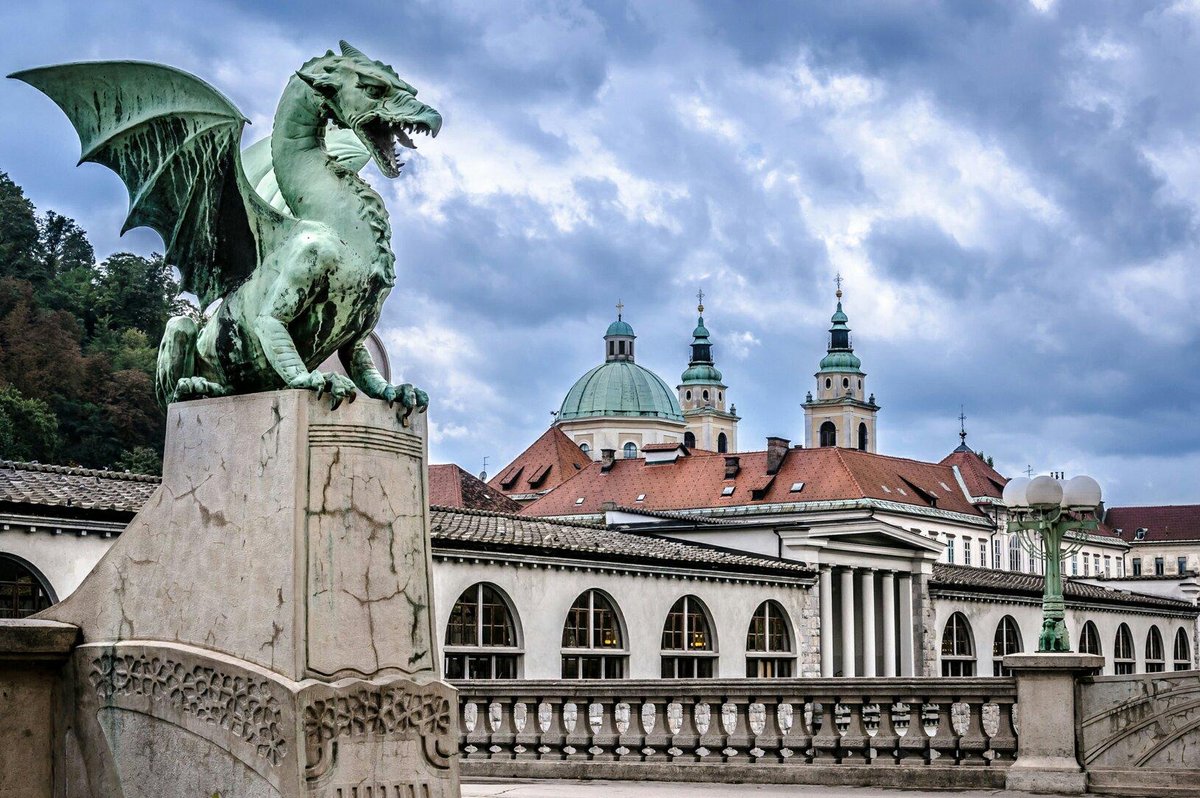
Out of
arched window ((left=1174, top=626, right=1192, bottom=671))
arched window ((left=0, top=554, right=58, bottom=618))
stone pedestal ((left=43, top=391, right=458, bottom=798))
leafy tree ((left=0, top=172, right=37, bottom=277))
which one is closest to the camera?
stone pedestal ((left=43, top=391, right=458, bottom=798))

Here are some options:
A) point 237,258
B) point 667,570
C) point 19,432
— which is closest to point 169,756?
point 237,258

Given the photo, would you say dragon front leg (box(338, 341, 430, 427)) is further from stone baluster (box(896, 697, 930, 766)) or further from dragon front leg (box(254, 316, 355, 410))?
stone baluster (box(896, 697, 930, 766))

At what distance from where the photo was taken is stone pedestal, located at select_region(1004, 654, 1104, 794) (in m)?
13.4

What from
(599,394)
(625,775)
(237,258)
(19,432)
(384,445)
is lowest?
(625,775)

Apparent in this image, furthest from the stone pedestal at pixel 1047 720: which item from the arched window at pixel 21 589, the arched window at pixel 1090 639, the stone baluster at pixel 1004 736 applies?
the arched window at pixel 1090 639

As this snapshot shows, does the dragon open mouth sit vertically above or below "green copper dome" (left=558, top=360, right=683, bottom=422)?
below

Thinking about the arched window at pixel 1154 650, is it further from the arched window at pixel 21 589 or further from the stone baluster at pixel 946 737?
the stone baluster at pixel 946 737

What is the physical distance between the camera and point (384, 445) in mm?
7730

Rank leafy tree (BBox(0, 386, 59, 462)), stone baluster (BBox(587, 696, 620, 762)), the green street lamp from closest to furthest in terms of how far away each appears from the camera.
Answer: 1. stone baluster (BBox(587, 696, 620, 762))
2. the green street lamp
3. leafy tree (BBox(0, 386, 59, 462))

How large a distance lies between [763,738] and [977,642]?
1519 inches

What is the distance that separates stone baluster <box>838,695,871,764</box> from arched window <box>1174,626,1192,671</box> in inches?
2158

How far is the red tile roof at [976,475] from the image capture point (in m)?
109

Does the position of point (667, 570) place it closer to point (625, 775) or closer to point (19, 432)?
point (625, 775)

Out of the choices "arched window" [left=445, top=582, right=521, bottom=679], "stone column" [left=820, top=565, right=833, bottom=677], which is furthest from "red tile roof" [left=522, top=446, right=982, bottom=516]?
"arched window" [left=445, top=582, right=521, bottom=679]
